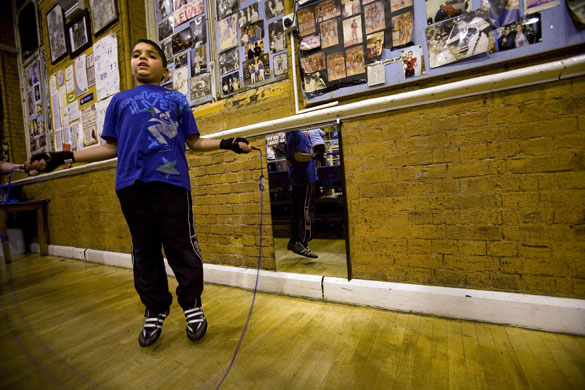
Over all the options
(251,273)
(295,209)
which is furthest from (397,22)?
(251,273)

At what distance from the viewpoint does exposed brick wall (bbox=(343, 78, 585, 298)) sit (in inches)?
41.4

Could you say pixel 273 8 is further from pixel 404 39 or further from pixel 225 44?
pixel 404 39

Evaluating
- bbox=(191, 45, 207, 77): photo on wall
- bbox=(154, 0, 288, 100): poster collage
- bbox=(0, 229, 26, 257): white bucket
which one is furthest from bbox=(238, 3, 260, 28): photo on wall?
bbox=(0, 229, 26, 257): white bucket

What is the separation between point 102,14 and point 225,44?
1892 mm

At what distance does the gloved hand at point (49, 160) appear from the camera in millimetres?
1039

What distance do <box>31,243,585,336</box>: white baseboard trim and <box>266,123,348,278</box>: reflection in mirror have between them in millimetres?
175

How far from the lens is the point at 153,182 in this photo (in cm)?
115

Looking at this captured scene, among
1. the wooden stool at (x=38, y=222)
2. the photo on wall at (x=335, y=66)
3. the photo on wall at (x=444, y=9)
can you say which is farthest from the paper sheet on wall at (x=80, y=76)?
the photo on wall at (x=444, y=9)

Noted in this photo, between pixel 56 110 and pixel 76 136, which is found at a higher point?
pixel 56 110

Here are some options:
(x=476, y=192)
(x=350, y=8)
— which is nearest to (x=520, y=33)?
(x=476, y=192)

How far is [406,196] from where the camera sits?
1330 millimetres

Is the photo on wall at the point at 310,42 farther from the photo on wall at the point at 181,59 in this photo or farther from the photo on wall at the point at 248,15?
the photo on wall at the point at 181,59

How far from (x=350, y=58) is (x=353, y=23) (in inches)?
7.6

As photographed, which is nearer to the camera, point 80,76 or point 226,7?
point 226,7
